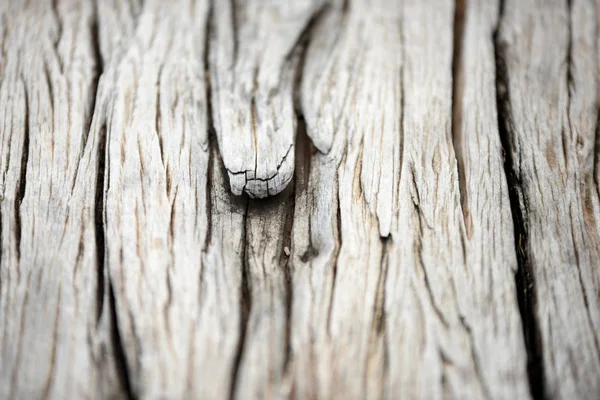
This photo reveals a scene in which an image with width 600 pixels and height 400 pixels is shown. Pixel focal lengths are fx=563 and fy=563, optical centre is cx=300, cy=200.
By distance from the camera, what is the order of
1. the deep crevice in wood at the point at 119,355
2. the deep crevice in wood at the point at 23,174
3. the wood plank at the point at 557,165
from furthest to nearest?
1. the deep crevice in wood at the point at 23,174
2. the wood plank at the point at 557,165
3. the deep crevice in wood at the point at 119,355

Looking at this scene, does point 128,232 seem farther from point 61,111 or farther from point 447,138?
point 447,138

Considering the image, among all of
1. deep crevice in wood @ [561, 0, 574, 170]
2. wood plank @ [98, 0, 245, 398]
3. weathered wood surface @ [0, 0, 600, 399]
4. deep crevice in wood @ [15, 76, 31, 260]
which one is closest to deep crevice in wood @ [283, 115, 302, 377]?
weathered wood surface @ [0, 0, 600, 399]

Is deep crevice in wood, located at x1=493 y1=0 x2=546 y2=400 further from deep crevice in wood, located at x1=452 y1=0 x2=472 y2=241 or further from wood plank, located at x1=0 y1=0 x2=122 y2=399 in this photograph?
wood plank, located at x1=0 y1=0 x2=122 y2=399

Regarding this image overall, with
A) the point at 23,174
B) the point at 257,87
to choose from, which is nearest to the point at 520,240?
the point at 257,87

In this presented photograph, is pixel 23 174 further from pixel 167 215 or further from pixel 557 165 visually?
pixel 557 165

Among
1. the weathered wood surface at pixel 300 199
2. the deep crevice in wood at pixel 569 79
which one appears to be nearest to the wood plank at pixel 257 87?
the weathered wood surface at pixel 300 199

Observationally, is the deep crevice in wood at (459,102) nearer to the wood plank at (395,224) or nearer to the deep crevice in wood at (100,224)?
the wood plank at (395,224)
